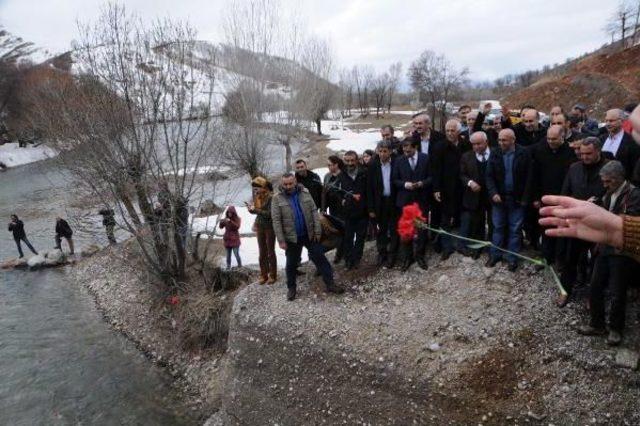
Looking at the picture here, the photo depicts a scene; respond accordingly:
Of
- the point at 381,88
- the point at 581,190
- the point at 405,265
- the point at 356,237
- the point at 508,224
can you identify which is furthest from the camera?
the point at 381,88

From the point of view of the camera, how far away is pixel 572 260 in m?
5.45

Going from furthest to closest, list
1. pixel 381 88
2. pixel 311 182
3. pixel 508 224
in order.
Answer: pixel 381 88, pixel 311 182, pixel 508 224

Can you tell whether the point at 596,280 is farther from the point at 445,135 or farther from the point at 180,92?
the point at 180,92

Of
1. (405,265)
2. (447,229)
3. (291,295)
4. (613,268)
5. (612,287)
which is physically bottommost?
(291,295)

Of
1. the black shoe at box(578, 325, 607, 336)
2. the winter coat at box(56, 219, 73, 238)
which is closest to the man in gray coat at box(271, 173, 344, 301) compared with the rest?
the black shoe at box(578, 325, 607, 336)

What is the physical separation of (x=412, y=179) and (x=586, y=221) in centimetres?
487

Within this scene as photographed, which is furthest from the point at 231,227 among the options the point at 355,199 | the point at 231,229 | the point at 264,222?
the point at 355,199

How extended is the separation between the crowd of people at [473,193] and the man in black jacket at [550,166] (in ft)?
0.04

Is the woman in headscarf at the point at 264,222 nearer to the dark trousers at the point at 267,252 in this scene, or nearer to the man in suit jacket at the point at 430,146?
the dark trousers at the point at 267,252

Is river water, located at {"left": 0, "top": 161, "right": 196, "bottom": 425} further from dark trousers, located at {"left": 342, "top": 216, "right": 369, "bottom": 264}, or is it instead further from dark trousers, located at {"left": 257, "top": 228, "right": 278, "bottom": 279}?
dark trousers, located at {"left": 342, "top": 216, "right": 369, "bottom": 264}

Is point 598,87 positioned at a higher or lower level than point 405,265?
higher

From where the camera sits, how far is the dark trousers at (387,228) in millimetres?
7234

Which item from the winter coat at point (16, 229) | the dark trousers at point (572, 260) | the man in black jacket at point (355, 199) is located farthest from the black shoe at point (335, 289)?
the winter coat at point (16, 229)

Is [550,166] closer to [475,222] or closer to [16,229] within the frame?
[475,222]
